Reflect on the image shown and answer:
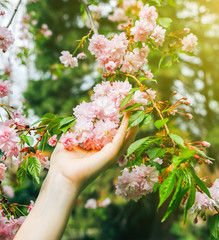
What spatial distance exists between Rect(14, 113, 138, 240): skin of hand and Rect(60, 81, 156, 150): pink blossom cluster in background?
63mm

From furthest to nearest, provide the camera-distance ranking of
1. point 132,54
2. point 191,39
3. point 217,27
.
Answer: point 217,27 → point 191,39 → point 132,54

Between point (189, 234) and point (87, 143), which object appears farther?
point (189, 234)

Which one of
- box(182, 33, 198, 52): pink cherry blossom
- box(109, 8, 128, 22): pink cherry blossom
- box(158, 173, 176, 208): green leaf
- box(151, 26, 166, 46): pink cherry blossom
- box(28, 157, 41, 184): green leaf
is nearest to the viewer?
box(158, 173, 176, 208): green leaf

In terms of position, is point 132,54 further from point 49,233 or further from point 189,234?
point 189,234

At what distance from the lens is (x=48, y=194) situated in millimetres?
750

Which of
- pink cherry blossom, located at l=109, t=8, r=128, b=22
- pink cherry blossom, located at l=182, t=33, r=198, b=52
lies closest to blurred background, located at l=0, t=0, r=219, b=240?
pink cherry blossom, located at l=109, t=8, r=128, b=22

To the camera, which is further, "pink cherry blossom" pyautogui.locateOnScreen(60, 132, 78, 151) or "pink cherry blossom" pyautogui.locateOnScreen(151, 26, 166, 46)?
"pink cherry blossom" pyautogui.locateOnScreen(151, 26, 166, 46)

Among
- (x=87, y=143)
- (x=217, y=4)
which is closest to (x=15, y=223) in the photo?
(x=87, y=143)

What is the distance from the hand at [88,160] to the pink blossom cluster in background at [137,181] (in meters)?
0.17

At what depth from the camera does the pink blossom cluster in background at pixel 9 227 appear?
3.16 ft

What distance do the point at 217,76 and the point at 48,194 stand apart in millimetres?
5555

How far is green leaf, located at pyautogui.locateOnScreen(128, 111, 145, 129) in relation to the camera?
777 mm

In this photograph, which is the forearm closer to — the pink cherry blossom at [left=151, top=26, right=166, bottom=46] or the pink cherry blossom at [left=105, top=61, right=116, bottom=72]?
the pink cherry blossom at [left=105, top=61, right=116, bottom=72]

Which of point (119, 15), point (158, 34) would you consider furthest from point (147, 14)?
point (119, 15)
